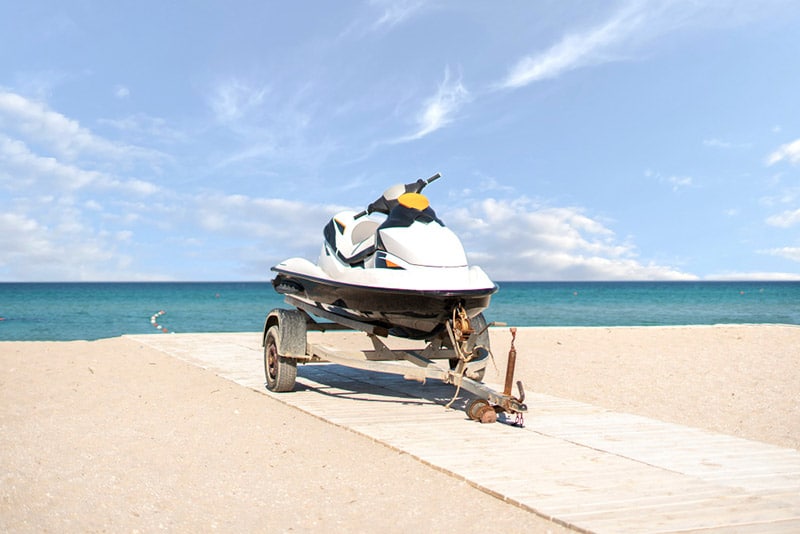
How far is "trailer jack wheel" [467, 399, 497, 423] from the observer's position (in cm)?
648

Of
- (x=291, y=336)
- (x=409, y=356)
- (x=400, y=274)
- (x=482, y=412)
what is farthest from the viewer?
(x=291, y=336)

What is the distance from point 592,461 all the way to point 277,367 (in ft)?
13.9

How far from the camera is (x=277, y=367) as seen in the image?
26.8ft

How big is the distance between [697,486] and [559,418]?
7.81 ft

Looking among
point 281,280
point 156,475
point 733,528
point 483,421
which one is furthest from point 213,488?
point 281,280

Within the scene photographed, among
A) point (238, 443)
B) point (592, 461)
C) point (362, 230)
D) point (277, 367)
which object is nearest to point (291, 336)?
point (277, 367)

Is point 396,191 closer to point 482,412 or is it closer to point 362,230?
point 362,230

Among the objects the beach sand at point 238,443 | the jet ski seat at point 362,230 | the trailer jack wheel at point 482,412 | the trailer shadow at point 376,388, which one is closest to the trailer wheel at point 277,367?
the beach sand at point 238,443

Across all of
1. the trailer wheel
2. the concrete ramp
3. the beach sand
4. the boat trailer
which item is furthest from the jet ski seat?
the beach sand

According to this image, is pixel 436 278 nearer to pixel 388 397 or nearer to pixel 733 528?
pixel 388 397

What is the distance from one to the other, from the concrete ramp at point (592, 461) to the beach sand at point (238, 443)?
0.24 meters

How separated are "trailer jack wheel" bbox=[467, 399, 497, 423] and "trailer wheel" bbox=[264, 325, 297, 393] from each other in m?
2.46

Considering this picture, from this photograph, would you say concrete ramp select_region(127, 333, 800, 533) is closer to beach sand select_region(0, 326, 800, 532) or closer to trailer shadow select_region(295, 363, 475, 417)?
trailer shadow select_region(295, 363, 475, 417)

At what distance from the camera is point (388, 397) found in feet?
26.5
